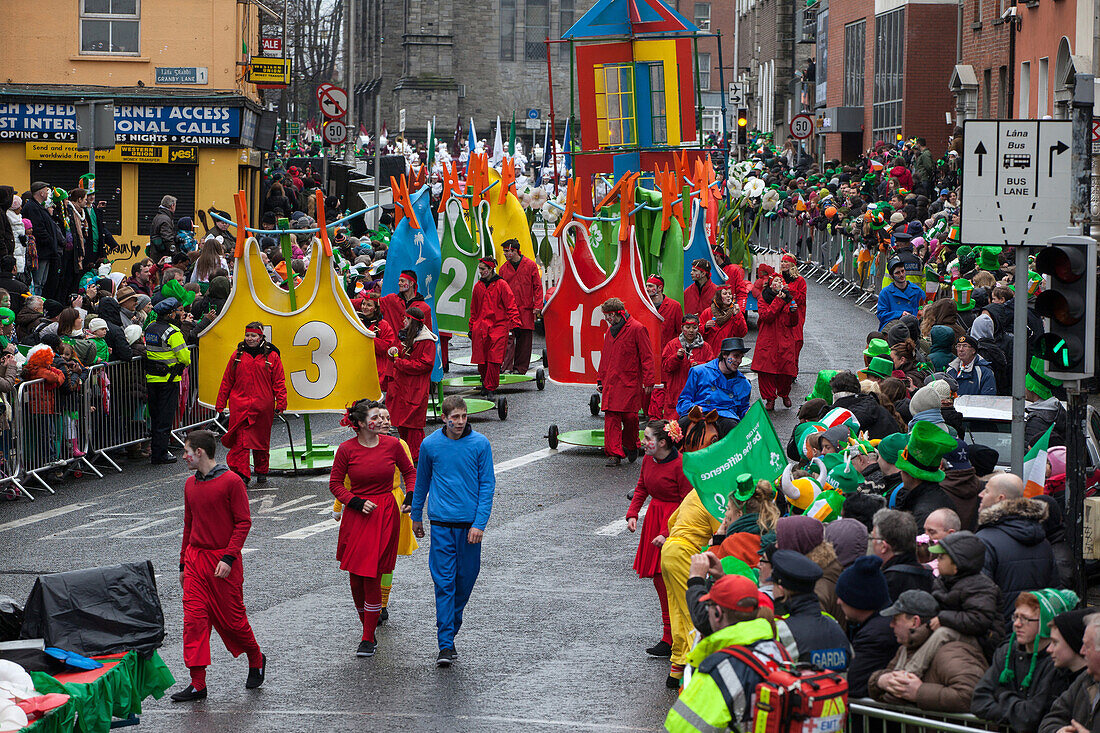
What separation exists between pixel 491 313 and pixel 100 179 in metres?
14.2

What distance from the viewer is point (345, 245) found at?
2641 centimetres

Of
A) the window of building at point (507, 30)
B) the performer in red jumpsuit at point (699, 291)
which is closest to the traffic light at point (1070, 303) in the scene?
the performer in red jumpsuit at point (699, 291)

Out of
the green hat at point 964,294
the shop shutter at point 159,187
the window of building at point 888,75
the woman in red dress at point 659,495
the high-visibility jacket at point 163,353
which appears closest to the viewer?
the woman in red dress at point 659,495

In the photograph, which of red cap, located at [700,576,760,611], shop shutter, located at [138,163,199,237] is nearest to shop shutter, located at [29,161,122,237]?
shop shutter, located at [138,163,199,237]

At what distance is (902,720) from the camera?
21.5ft

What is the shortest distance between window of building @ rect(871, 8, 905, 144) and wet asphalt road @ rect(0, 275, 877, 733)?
3142 centimetres

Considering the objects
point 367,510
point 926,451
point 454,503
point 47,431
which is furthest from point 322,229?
point 926,451

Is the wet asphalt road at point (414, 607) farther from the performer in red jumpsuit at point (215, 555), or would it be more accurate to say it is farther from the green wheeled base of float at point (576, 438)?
the performer in red jumpsuit at point (215, 555)

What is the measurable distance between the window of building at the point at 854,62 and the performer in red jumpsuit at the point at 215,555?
43171 mm

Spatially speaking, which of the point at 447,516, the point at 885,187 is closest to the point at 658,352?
the point at 447,516

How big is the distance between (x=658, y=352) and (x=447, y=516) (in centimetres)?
774

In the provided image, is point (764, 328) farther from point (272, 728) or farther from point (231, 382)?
point (272, 728)

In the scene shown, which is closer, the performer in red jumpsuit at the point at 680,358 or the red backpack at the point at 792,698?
the red backpack at the point at 792,698

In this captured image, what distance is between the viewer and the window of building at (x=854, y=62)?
50050 mm
